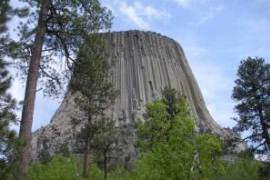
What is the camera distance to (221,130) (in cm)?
5194

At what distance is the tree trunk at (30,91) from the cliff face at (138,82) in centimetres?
2980

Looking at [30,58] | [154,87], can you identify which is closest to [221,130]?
[154,87]

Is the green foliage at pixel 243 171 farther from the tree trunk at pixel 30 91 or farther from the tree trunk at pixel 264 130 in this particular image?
the tree trunk at pixel 30 91

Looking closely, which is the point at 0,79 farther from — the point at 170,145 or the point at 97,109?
the point at 97,109

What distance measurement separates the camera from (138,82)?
2098 inches

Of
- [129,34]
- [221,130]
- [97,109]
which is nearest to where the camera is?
[97,109]

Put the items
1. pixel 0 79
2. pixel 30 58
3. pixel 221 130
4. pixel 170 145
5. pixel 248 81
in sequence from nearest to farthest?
pixel 0 79 < pixel 30 58 < pixel 170 145 < pixel 248 81 < pixel 221 130

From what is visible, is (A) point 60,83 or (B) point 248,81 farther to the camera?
(B) point 248,81

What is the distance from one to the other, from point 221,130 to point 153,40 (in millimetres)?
15504

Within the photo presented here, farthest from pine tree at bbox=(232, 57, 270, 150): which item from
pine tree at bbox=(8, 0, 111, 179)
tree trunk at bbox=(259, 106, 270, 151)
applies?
pine tree at bbox=(8, 0, 111, 179)

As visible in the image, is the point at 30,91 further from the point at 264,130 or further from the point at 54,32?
the point at 264,130

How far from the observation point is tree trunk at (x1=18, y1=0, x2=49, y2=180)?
46.0 ft

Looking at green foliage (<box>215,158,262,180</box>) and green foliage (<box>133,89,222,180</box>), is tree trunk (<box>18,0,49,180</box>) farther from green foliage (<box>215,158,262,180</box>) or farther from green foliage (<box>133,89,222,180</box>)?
green foliage (<box>215,158,262,180</box>)

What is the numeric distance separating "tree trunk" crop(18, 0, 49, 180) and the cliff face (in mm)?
29798
